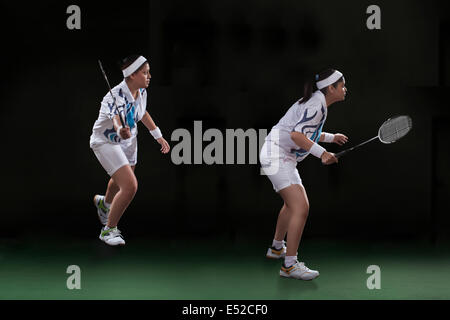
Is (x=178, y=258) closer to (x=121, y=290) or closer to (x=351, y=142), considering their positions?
(x=121, y=290)

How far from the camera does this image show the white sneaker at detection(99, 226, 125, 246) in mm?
6730

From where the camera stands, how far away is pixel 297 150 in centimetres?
599

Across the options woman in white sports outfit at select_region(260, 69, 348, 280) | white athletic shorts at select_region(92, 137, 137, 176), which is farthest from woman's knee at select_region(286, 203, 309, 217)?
white athletic shorts at select_region(92, 137, 137, 176)

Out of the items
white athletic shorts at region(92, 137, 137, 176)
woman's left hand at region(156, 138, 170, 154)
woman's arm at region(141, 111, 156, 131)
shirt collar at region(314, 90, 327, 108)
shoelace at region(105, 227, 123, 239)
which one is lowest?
shoelace at region(105, 227, 123, 239)

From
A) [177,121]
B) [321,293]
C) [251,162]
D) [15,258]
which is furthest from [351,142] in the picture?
[15,258]

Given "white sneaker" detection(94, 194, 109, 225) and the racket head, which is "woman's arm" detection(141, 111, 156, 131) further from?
the racket head

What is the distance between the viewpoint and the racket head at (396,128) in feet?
20.0

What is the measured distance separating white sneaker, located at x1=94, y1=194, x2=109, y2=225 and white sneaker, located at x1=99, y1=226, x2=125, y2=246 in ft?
0.91

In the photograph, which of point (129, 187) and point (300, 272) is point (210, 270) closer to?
point (300, 272)

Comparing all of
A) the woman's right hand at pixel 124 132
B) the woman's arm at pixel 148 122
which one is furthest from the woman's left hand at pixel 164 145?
the woman's right hand at pixel 124 132

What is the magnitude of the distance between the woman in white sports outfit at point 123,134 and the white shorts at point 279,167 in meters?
1.16

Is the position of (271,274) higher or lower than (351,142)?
lower

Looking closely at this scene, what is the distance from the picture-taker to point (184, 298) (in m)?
5.41

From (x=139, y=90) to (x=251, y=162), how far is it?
1.21 metres
